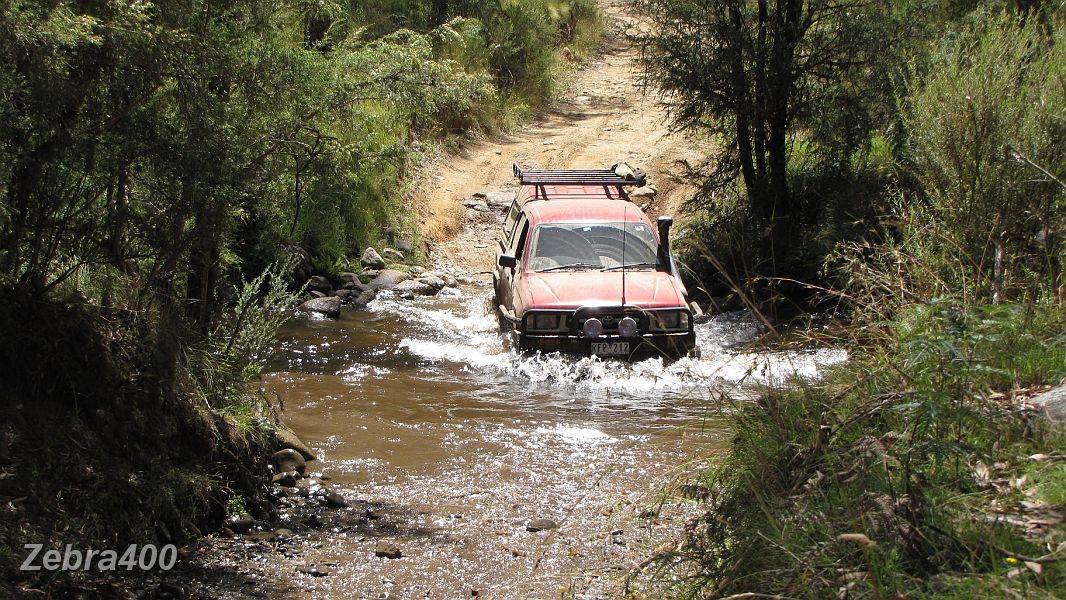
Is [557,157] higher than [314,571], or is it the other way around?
[557,157]

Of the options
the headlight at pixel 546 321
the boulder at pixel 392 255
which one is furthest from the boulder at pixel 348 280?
the headlight at pixel 546 321

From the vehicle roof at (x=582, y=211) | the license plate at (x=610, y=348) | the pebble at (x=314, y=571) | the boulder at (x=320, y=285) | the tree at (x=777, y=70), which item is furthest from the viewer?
the boulder at (x=320, y=285)

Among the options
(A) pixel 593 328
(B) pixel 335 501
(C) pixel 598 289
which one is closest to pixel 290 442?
(B) pixel 335 501

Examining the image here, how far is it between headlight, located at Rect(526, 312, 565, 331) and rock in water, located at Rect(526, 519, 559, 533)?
148 inches

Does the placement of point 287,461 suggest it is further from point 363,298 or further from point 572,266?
point 363,298

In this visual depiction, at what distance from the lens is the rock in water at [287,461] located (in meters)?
6.86

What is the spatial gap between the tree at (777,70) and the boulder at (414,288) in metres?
4.57

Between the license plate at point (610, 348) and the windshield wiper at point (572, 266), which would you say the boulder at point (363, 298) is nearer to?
the windshield wiper at point (572, 266)

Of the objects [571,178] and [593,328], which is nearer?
[593,328]

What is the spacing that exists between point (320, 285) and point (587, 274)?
18.4 ft

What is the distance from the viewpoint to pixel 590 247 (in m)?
10.9

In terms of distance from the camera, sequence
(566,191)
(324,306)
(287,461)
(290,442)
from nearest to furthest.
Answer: (287,461)
(290,442)
(566,191)
(324,306)

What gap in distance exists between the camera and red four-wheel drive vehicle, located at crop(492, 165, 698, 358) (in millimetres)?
9812

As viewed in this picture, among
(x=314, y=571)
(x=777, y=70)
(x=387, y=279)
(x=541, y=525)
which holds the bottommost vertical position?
(x=387, y=279)
